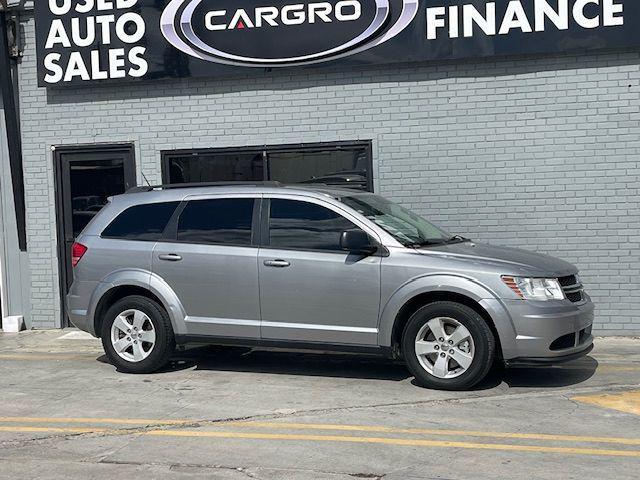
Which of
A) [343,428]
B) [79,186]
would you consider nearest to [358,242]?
[343,428]

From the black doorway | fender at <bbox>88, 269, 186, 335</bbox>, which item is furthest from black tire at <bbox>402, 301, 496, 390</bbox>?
the black doorway

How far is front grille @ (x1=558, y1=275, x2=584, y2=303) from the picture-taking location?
8500 mm

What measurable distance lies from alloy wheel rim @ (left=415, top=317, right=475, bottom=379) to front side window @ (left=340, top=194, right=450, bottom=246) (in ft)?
2.71

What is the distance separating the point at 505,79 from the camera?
1139 centimetres

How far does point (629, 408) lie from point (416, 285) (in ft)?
6.73

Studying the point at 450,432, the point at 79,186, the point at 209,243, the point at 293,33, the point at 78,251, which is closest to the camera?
Result: the point at 450,432

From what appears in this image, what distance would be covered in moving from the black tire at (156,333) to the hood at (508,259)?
2654 millimetres

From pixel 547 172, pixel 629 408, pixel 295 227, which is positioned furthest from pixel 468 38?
pixel 629 408

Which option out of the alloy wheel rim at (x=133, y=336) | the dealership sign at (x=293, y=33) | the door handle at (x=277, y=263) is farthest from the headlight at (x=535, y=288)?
the dealership sign at (x=293, y=33)

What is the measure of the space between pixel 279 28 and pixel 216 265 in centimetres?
417

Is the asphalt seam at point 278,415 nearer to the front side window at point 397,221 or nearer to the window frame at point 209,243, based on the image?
the front side window at point 397,221

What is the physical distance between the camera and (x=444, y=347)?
8.34 m

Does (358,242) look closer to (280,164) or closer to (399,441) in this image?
(399,441)

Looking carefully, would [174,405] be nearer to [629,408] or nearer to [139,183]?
[629,408]
